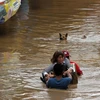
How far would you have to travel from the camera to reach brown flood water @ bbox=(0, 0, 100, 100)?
22.9 ft

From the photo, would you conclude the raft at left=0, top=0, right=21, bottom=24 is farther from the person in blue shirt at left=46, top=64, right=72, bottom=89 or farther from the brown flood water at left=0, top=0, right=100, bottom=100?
the person in blue shirt at left=46, top=64, right=72, bottom=89

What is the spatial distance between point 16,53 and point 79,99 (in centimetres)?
367

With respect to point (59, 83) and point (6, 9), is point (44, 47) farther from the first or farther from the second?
point (59, 83)

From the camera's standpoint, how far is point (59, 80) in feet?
23.0

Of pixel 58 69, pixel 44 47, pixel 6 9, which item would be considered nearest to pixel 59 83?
pixel 58 69

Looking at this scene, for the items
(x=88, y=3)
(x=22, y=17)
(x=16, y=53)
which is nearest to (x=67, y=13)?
(x=22, y=17)

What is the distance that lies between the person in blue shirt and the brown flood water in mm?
Result: 117

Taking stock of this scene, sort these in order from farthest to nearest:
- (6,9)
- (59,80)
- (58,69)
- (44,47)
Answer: (6,9)
(44,47)
(59,80)
(58,69)

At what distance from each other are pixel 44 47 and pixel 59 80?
3.44 metres

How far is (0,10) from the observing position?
38.0ft

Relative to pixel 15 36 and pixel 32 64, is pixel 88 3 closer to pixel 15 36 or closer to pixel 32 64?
pixel 15 36

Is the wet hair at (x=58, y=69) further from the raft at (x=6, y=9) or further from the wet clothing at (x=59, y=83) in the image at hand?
the raft at (x=6, y=9)

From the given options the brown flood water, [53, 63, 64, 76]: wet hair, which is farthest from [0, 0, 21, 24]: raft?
[53, 63, 64, 76]: wet hair

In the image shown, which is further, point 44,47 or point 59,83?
point 44,47
